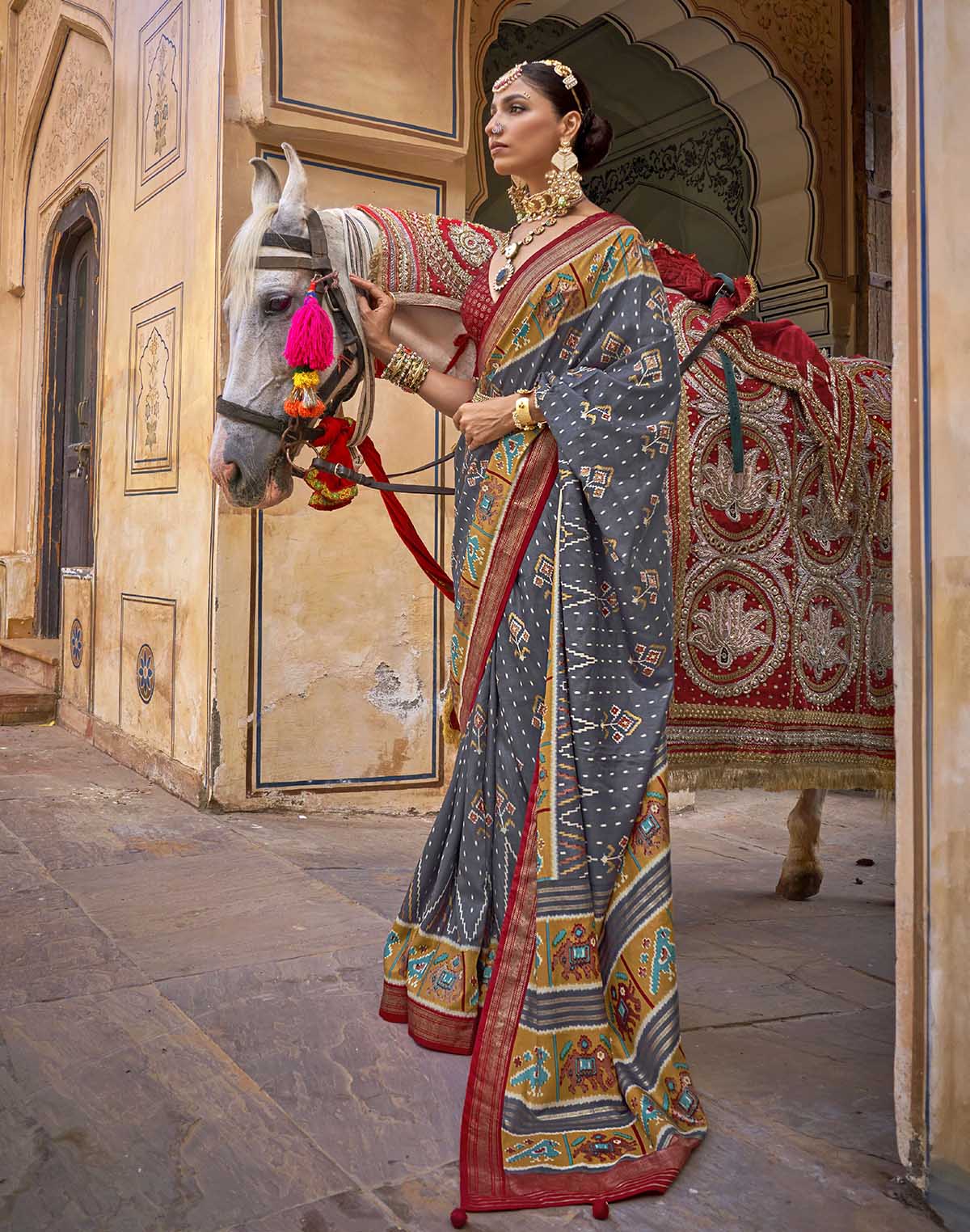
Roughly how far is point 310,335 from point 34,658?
4.88 m

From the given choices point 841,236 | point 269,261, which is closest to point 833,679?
point 269,261

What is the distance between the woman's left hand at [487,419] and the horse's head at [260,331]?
1.03 feet

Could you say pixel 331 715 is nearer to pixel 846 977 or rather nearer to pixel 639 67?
pixel 846 977

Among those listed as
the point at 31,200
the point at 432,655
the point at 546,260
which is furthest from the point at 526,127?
the point at 31,200

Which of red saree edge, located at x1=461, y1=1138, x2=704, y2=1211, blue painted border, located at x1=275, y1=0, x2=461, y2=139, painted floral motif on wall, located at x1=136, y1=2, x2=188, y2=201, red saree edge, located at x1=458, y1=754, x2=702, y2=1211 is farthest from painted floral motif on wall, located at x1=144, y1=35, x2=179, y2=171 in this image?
red saree edge, located at x1=461, y1=1138, x2=704, y2=1211

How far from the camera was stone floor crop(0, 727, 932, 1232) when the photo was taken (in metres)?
1.55

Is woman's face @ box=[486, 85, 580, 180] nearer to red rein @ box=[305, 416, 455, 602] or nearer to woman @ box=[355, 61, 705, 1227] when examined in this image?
woman @ box=[355, 61, 705, 1227]


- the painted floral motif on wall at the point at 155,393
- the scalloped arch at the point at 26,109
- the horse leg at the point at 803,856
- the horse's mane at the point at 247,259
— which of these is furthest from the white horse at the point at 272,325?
the scalloped arch at the point at 26,109

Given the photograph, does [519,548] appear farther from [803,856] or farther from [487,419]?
[803,856]

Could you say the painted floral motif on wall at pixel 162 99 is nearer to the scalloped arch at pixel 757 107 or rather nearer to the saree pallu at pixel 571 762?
the scalloped arch at pixel 757 107

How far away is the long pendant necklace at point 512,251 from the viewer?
1.99 m

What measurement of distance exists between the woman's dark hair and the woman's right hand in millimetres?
440

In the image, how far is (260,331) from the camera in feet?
7.09

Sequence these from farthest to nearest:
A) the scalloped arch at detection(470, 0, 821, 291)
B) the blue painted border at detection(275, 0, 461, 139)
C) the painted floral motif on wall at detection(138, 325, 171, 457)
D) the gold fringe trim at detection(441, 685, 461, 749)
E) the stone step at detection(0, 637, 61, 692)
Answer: the stone step at detection(0, 637, 61, 692), the scalloped arch at detection(470, 0, 821, 291), the painted floral motif on wall at detection(138, 325, 171, 457), the blue painted border at detection(275, 0, 461, 139), the gold fringe trim at detection(441, 685, 461, 749)
